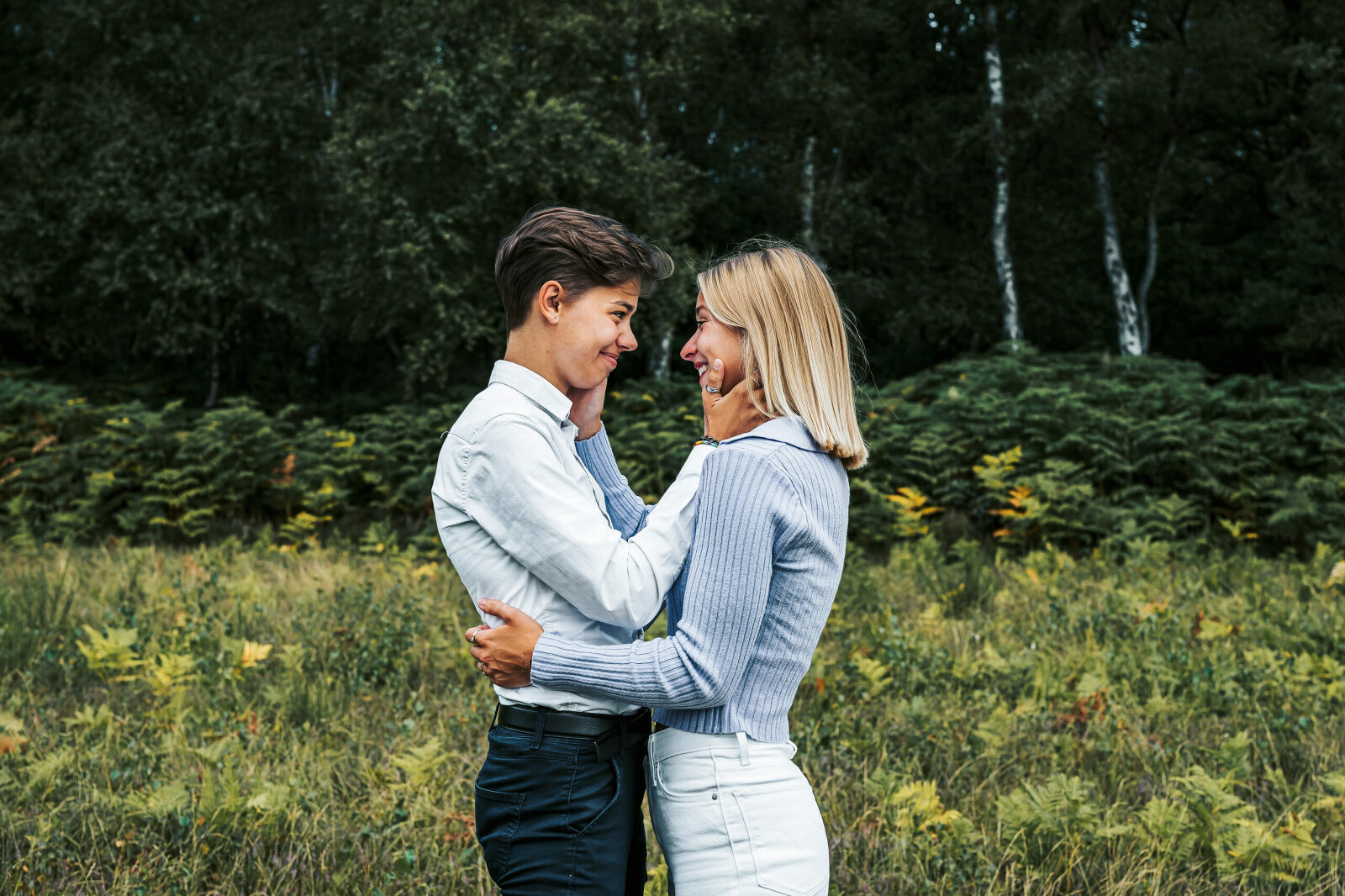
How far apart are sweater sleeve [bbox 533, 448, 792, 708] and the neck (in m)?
0.42

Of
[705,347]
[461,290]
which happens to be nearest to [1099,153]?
[461,290]

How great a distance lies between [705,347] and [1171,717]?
3869 mm

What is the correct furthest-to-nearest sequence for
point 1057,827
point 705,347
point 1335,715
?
point 1335,715
point 1057,827
point 705,347

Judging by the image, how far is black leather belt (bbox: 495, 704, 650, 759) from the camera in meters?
1.84

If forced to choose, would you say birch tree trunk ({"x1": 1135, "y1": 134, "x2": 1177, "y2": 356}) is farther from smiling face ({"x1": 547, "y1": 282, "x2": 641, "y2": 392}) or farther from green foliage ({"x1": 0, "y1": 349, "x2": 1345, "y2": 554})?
smiling face ({"x1": 547, "y1": 282, "x2": 641, "y2": 392})

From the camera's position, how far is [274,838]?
11.4 ft

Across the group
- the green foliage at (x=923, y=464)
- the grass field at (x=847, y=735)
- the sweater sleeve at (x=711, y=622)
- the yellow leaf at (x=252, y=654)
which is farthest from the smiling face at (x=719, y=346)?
the green foliage at (x=923, y=464)

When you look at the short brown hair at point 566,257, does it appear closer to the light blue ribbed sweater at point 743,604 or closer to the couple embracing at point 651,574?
the couple embracing at point 651,574

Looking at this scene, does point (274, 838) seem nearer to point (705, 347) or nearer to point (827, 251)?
point (705, 347)

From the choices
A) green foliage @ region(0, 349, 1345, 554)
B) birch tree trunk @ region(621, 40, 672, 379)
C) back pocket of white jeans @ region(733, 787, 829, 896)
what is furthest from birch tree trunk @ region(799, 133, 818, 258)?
back pocket of white jeans @ region(733, 787, 829, 896)

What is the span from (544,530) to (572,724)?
39 centimetres

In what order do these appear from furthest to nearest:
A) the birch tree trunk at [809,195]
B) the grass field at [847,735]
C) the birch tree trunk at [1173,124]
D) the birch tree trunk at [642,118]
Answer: the birch tree trunk at [809,195], the birch tree trunk at [1173,124], the birch tree trunk at [642,118], the grass field at [847,735]

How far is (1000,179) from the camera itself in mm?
20766

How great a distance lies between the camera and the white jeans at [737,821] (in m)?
1.72
